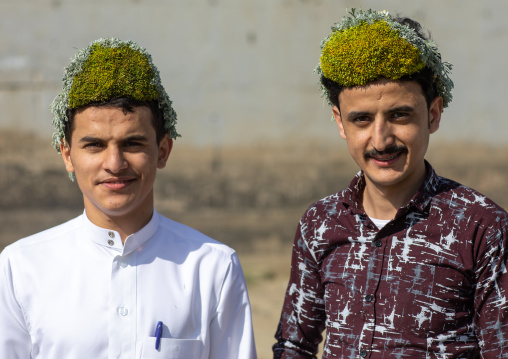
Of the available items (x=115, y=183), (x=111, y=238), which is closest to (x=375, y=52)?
(x=115, y=183)

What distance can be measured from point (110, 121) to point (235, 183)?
5.22m

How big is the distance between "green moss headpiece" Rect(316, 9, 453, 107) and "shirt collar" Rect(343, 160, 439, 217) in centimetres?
33

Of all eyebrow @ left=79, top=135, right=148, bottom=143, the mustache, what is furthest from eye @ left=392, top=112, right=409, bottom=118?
eyebrow @ left=79, top=135, right=148, bottom=143

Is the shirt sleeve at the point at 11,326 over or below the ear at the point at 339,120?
below

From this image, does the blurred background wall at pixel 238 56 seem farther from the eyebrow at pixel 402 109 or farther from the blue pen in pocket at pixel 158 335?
the blue pen in pocket at pixel 158 335

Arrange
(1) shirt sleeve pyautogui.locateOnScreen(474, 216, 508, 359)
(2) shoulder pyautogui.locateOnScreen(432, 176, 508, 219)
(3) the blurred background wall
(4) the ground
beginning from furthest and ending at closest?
(4) the ground
(3) the blurred background wall
(2) shoulder pyautogui.locateOnScreen(432, 176, 508, 219)
(1) shirt sleeve pyautogui.locateOnScreen(474, 216, 508, 359)

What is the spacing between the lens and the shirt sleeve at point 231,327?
104 inches

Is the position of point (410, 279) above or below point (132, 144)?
below

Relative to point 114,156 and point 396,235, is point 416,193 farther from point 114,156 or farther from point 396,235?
point 114,156

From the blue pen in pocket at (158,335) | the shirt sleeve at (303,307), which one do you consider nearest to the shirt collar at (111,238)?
the blue pen in pocket at (158,335)

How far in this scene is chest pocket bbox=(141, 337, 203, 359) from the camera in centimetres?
254

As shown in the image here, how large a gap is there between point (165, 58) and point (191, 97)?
1.51 feet

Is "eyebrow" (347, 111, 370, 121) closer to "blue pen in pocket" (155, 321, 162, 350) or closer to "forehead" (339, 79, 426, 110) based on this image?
"forehead" (339, 79, 426, 110)

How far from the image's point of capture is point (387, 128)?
2.61 meters
